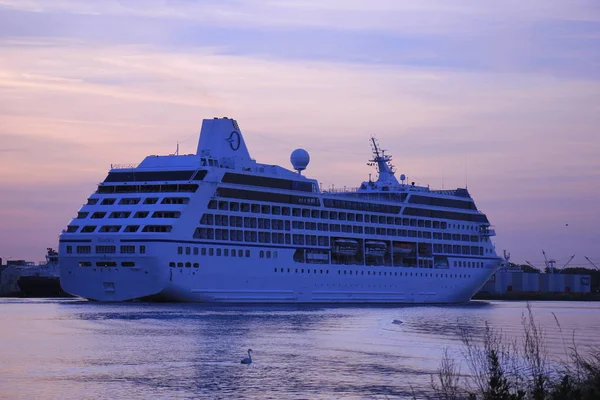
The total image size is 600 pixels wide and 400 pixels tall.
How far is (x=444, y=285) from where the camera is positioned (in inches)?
4060

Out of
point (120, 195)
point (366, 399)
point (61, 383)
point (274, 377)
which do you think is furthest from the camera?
point (120, 195)

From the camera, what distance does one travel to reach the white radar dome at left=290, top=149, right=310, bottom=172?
315 ft

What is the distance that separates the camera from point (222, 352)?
40.0 m

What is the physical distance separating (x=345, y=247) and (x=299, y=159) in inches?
378

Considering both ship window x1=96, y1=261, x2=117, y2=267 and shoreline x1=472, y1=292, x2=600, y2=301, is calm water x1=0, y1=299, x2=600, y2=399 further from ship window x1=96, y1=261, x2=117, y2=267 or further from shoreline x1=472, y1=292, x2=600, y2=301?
shoreline x1=472, y1=292, x2=600, y2=301

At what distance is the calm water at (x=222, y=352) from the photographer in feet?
97.1

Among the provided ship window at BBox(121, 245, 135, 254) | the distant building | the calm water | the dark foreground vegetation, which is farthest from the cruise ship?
the distant building

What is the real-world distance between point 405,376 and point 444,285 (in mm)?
70891

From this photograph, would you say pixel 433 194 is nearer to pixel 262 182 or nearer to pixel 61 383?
pixel 262 182

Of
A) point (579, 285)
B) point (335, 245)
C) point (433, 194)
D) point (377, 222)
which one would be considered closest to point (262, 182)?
point (335, 245)

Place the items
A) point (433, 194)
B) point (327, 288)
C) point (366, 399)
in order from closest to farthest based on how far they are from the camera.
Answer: point (366, 399) < point (327, 288) < point (433, 194)

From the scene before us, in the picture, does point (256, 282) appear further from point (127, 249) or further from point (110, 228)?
point (110, 228)

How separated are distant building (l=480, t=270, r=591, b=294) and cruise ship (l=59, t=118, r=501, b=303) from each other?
6964cm

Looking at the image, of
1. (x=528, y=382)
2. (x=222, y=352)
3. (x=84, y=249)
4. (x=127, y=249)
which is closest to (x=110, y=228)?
(x=84, y=249)
